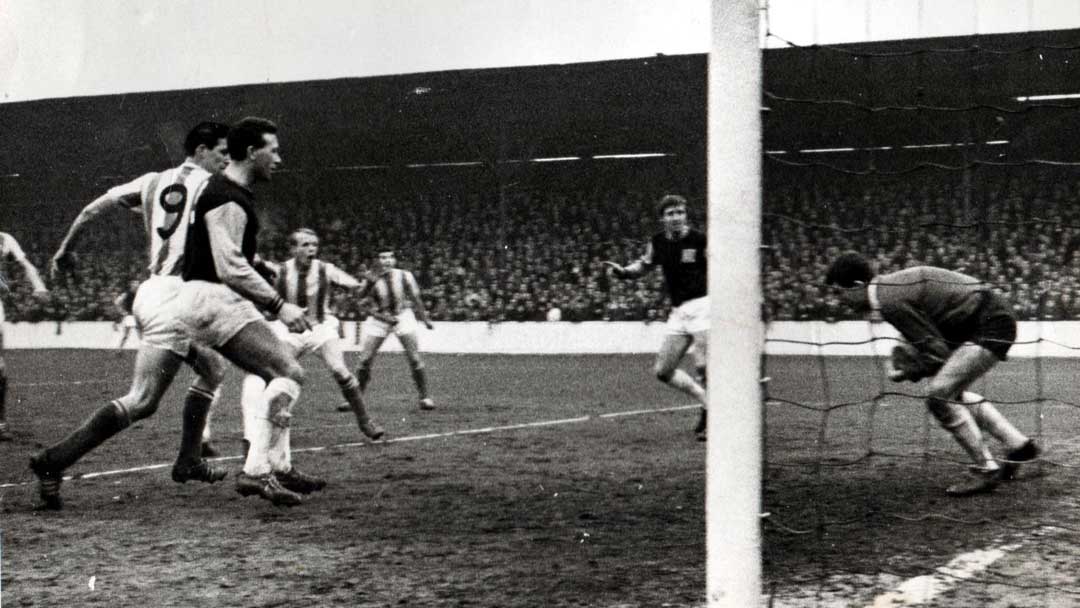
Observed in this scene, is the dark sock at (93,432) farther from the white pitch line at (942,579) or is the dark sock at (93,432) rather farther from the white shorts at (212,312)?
the white pitch line at (942,579)

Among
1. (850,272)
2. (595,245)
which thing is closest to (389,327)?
(850,272)

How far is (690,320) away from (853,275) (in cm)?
312

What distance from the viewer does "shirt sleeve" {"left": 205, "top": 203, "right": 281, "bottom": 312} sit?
560 cm

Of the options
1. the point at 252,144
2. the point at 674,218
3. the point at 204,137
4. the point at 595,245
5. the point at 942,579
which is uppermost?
the point at 595,245

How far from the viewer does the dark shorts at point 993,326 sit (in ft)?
20.3

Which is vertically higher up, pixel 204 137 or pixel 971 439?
pixel 204 137

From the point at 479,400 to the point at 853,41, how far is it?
16.4 metres

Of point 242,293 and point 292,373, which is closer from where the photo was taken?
point 242,293

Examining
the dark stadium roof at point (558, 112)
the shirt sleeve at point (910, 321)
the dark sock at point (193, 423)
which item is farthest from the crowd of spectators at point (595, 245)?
the dark sock at point (193, 423)

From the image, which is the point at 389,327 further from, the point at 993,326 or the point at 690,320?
the point at 993,326

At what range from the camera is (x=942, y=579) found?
13.9 feet

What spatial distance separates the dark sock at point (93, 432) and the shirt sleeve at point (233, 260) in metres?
0.92

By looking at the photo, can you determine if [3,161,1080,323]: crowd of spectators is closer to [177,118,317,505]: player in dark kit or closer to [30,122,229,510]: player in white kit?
[30,122,229,510]: player in white kit

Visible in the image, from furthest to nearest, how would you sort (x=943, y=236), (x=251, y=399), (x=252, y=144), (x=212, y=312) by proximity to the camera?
(x=943, y=236) → (x=251, y=399) → (x=252, y=144) → (x=212, y=312)
